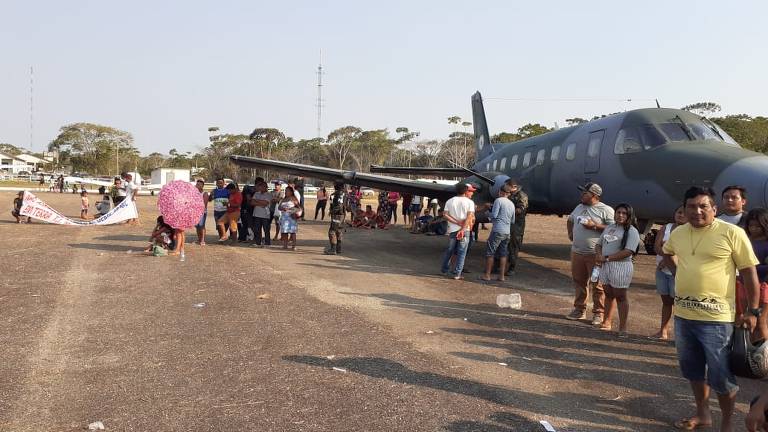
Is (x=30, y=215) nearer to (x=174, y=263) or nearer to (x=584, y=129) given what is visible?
(x=174, y=263)

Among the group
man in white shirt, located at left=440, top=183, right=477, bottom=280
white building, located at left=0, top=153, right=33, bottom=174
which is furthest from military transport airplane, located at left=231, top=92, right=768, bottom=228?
→ white building, located at left=0, top=153, right=33, bottom=174

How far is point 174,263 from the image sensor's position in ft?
35.8

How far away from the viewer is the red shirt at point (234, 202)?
14490mm

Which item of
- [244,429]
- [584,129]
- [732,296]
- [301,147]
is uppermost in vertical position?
[301,147]

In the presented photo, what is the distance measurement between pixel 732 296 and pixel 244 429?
3492 millimetres

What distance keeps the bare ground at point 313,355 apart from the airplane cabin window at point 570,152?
2903mm

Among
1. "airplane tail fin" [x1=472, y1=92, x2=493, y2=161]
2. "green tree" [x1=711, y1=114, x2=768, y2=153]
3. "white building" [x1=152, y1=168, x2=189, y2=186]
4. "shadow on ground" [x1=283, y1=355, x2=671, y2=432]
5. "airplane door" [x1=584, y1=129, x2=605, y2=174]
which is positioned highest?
"green tree" [x1=711, y1=114, x2=768, y2=153]

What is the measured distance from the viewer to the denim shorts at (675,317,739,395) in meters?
3.76

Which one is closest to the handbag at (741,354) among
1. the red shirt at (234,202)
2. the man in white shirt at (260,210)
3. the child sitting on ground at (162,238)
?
the child sitting on ground at (162,238)

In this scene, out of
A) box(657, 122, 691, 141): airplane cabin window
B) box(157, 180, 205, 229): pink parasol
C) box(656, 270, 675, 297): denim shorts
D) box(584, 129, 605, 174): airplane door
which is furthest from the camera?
box(157, 180, 205, 229): pink parasol

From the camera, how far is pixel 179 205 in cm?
1138

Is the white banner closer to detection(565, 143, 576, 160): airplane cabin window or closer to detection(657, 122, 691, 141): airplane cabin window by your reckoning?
detection(565, 143, 576, 160): airplane cabin window

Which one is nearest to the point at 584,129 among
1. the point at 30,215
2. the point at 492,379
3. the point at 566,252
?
the point at 566,252

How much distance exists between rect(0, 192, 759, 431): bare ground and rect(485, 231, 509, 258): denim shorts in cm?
59
